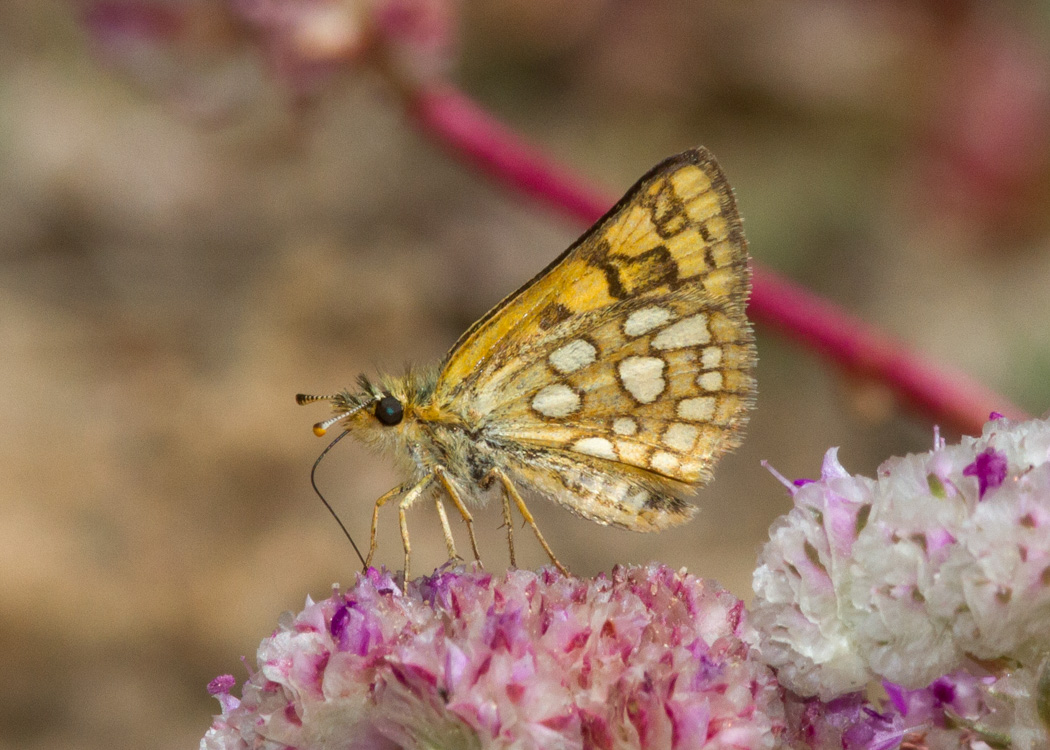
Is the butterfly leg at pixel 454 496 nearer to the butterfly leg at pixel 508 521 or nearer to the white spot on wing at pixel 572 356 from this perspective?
the butterfly leg at pixel 508 521

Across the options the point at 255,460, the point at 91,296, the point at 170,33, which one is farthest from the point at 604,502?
the point at 91,296

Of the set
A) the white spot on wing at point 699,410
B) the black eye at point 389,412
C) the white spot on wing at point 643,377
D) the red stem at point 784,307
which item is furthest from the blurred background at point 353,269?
the white spot on wing at point 699,410

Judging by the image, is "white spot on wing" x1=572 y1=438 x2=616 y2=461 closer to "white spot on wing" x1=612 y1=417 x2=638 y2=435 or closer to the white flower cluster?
"white spot on wing" x1=612 y1=417 x2=638 y2=435

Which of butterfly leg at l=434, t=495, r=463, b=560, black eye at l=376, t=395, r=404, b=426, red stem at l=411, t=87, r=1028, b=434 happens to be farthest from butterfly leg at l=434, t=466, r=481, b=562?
red stem at l=411, t=87, r=1028, b=434

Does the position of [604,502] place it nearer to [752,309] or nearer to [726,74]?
[752,309]

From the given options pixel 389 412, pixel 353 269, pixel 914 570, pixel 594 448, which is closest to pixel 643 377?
pixel 594 448

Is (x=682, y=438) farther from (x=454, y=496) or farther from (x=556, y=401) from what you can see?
(x=454, y=496)
